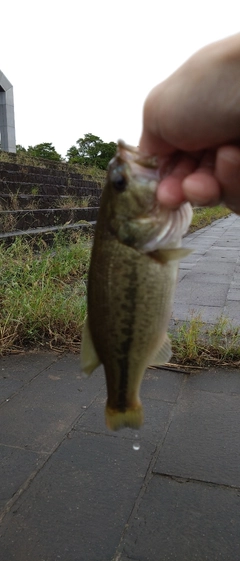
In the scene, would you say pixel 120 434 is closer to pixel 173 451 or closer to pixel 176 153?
pixel 173 451

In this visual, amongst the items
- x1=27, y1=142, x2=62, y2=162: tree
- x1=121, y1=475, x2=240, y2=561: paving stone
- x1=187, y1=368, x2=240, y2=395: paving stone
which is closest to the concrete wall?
x1=187, y1=368, x2=240, y2=395: paving stone

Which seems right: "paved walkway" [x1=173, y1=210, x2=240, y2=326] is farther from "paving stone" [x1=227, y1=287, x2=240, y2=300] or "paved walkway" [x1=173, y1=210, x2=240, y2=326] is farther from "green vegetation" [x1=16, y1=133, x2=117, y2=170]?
"green vegetation" [x1=16, y1=133, x2=117, y2=170]

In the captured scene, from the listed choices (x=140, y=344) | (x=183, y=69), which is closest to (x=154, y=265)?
(x=140, y=344)

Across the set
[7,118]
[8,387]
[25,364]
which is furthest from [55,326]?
[7,118]

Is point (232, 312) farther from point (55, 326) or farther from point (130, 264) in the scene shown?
point (130, 264)

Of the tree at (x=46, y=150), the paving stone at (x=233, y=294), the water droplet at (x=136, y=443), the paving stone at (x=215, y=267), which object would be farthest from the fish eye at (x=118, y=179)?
the tree at (x=46, y=150)

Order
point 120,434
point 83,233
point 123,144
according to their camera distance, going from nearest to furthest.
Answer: point 123,144, point 120,434, point 83,233
